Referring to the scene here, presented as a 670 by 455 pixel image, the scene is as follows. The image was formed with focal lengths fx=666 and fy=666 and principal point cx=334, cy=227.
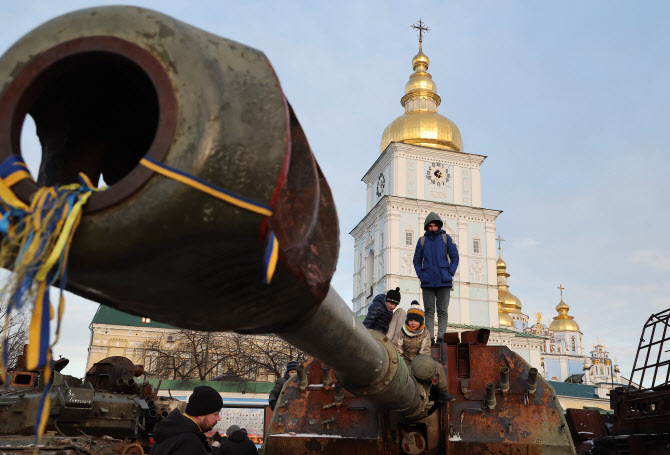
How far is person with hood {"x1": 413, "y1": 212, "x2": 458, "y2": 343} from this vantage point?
7.62 meters

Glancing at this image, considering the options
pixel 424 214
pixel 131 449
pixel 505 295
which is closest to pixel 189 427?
pixel 131 449

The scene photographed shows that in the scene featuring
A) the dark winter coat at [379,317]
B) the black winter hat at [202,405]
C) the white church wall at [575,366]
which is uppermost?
the white church wall at [575,366]

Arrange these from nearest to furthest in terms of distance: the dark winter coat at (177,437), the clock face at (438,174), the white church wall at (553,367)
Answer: the dark winter coat at (177,437)
the clock face at (438,174)
the white church wall at (553,367)

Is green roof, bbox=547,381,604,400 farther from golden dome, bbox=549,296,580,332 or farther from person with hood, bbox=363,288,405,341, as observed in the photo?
golden dome, bbox=549,296,580,332

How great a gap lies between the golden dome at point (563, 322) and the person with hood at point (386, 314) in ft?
299

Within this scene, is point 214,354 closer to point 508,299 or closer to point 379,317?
point 379,317

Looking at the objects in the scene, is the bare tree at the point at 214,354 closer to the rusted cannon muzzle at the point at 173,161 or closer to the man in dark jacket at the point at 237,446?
the man in dark jacket at the point at 237,446

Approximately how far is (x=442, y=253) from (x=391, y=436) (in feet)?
10.2

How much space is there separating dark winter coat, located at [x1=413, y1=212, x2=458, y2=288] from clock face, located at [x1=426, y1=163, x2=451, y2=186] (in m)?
45.8

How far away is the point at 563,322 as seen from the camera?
304ft

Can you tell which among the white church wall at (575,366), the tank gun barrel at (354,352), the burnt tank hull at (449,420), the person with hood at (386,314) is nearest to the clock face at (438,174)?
the white church wall at (575,366)

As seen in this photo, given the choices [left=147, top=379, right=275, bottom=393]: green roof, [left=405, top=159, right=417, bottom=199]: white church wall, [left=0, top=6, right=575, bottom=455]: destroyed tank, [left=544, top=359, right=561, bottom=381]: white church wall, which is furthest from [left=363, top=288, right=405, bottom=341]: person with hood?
[left=544, top=359, right=561, bottom=381]: white church wall

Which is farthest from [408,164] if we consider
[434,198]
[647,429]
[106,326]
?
[647,429]

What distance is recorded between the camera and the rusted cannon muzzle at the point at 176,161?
127 centimetres
